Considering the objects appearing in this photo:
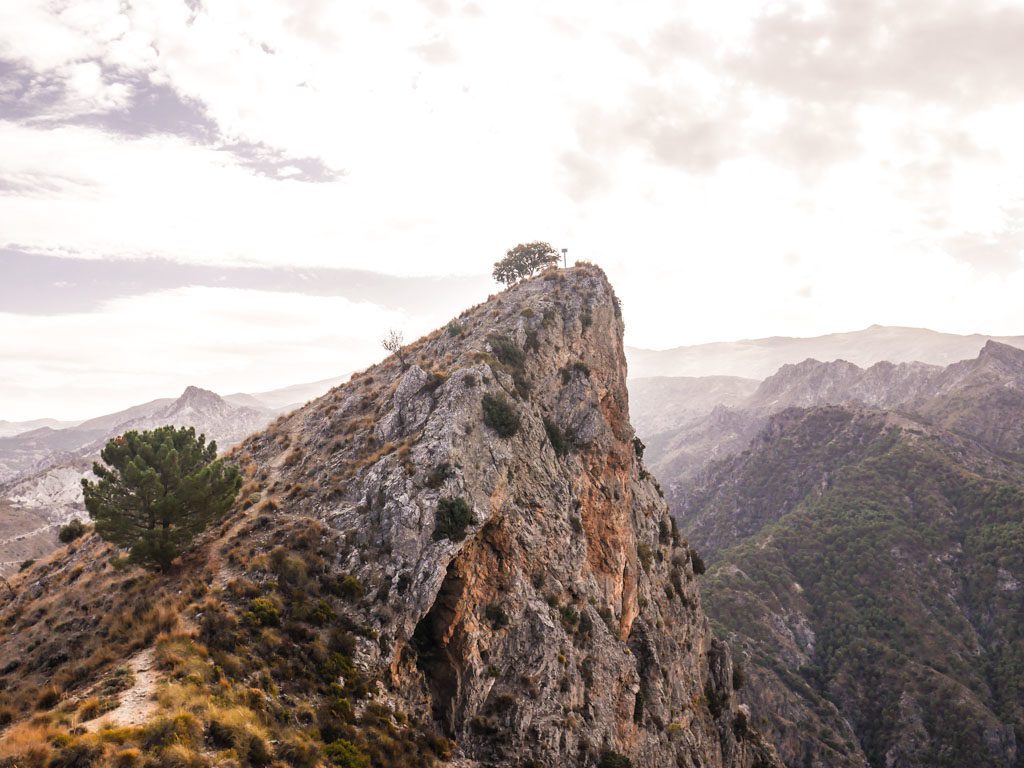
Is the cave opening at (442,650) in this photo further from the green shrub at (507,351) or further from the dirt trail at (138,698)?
the green shrub at (507,351)

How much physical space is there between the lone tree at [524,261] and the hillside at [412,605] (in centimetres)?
2671

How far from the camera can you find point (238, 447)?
188 feet

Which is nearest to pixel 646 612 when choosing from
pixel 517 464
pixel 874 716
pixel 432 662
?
pixel 517 464

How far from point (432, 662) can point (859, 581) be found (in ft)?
617

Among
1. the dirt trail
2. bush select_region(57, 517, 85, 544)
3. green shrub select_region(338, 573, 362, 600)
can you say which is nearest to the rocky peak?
green shrub select_region(338, 573, 362, 600)

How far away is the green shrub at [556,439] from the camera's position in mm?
50469

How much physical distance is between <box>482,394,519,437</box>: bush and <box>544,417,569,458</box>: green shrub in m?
6.45

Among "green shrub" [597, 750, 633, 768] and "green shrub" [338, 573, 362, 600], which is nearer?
"green shrub" [338, 573, 362, 600]

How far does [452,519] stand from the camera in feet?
115

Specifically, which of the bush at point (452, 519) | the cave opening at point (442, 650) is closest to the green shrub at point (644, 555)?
the cave opening at point (442, 650)

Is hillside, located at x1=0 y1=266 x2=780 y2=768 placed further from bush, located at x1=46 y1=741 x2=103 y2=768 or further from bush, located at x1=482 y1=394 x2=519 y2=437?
bush, located at x1=482 y1=394 x2=519 y2=437

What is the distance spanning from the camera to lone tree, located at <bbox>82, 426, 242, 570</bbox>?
28641 mm

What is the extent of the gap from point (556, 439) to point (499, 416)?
9256 millimetres

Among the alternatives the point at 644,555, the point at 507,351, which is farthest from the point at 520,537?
the point at 644,555
